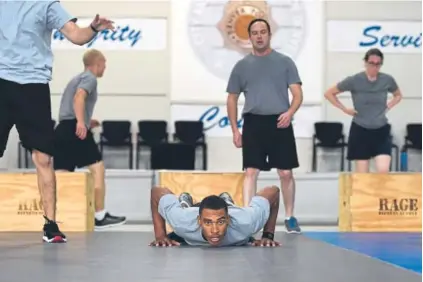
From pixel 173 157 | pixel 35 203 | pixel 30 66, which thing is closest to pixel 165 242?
pixel 30 66

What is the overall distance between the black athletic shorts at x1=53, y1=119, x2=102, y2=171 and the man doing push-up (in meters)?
2.20

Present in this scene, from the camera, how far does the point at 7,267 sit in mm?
3500

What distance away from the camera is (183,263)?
371 centimetres

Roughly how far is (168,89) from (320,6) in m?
2.47

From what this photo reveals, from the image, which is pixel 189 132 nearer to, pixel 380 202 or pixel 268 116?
pixel 380 202

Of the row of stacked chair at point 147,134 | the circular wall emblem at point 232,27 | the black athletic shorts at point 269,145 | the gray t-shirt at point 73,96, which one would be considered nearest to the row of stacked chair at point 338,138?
the circular wall emblem at point 232,27

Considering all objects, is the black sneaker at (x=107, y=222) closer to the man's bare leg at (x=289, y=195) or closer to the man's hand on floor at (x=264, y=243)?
the man's bare leg at (x=289, y=195)

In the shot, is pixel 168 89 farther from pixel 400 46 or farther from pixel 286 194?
pixel 286 194

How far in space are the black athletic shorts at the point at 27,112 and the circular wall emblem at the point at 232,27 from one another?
267 inches

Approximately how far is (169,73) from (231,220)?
7264mm

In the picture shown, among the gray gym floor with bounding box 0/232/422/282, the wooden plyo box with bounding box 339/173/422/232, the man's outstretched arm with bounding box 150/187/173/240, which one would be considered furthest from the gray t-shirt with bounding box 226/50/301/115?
the man's outstretched arm with bounding box 150/187/173/240

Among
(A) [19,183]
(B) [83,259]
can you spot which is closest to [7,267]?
(B) [83,259]

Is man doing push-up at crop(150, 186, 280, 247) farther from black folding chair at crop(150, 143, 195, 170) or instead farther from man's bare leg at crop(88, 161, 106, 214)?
black folding chair at crop(150, 143, 195, 170)

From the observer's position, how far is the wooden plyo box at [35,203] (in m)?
6.12
